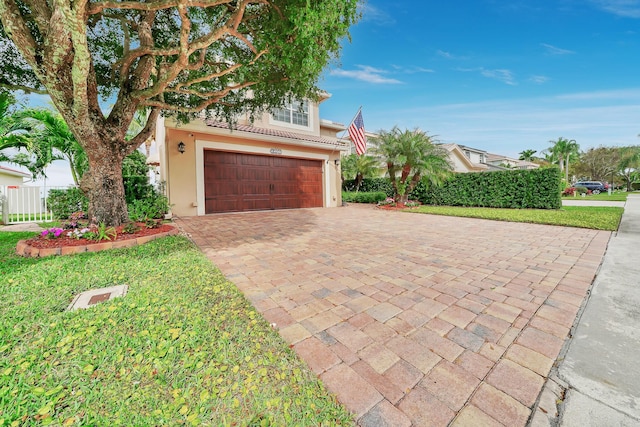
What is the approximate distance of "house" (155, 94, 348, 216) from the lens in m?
9.20

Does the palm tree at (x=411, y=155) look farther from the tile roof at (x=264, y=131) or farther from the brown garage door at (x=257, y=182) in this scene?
the brown garage door at (x=257, y=182)

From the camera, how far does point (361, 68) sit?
458 inches

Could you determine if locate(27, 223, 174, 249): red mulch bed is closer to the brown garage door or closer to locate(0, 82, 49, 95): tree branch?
locate(0, 82, 49, 95): tree branch

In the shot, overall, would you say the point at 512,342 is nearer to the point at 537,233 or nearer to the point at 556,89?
the point at 537,233

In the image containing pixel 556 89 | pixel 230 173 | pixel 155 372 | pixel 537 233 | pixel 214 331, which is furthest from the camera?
pixel 556 89

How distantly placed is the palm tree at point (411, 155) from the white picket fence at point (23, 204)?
13.0 metres

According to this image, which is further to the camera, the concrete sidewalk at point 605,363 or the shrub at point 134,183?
the shrub at point 134,183

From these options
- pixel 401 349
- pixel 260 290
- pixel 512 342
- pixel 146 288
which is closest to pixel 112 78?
pixel 146 288

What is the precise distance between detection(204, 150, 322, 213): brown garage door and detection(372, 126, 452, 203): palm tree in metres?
3.51

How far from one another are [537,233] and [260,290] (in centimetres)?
678

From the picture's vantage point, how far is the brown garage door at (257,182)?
32.9ft

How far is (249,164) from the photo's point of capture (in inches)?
Answer: 425

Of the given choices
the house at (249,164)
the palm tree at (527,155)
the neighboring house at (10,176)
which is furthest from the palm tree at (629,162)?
the neighboring house at (10,176)

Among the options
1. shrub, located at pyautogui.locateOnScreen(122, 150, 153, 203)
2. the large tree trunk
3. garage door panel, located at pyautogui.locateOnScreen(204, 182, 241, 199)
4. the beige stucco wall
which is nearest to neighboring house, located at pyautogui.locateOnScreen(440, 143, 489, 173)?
the beige stucco wall
